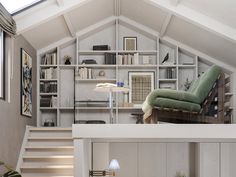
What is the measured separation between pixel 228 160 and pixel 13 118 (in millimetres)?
4426

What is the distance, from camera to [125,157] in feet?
26.7

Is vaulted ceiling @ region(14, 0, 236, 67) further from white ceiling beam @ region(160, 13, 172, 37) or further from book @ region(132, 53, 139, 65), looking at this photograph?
book @ region(132, 53, 139, 65)

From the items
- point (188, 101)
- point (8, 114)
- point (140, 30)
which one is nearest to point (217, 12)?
point (188, 101)

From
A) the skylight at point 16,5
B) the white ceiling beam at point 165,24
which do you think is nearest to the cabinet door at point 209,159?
the white ceiling beam at point 165,24

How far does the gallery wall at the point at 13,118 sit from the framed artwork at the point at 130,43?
2771mm

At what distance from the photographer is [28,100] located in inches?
297

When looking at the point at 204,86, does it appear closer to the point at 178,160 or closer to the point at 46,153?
the point at 46,153

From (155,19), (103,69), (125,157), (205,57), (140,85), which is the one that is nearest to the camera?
(125,157)

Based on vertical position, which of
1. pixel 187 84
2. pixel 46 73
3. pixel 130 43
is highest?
pixel 130 43

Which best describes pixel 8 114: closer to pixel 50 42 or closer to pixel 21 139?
pixel 21 139

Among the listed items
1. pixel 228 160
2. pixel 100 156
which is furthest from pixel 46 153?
pixel 228 160

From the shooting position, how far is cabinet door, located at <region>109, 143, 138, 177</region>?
812 cm

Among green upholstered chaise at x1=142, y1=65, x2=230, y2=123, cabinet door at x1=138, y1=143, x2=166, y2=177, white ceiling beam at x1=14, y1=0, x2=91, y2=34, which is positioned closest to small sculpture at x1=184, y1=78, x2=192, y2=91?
cabinet door at x1=138, y1=143, x2=166, y2=177

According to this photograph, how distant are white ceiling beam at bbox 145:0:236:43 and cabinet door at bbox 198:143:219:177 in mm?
2278
